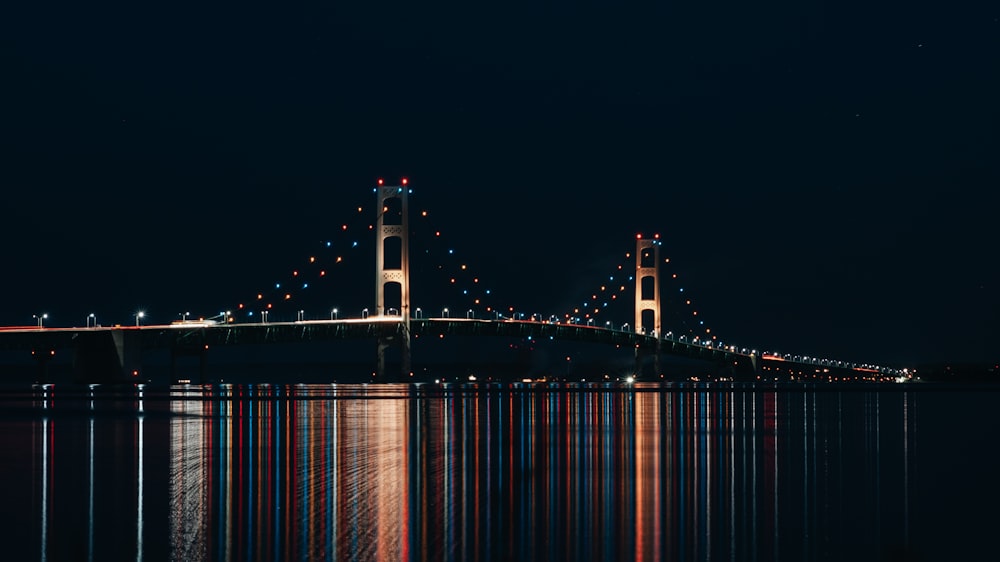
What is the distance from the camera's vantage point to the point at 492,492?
15.4 metres

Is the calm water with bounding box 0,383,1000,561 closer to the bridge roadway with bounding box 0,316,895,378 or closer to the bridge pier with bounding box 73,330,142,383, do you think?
the bridge pier with bounding box 73,330,142,383

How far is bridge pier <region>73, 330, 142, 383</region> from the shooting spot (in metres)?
75.8

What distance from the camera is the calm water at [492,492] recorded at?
37.7ft

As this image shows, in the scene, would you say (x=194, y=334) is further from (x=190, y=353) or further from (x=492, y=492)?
(x=492, y=492)

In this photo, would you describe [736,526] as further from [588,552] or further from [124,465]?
[124,465]

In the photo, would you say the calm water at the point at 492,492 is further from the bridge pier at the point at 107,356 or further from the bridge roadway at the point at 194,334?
the bridge roadway at the point at 194,334

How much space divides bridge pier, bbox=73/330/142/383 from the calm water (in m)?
47.3

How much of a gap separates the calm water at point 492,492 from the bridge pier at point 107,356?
47339 millimetres

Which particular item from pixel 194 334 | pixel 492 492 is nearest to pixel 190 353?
pixel 194 334

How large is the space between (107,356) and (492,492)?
2557 inches

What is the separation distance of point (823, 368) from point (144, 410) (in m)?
82.8

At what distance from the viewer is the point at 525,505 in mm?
14188

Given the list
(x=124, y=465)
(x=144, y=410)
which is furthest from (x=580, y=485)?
(x=144, y=410)

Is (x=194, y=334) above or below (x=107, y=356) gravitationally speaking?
above
